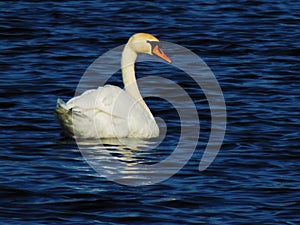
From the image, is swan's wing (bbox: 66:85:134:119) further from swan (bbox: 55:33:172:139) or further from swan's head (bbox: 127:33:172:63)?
swan's head (bbox: 127:33:172:63)

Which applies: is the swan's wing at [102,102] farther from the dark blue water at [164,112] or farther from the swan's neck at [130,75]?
the swan's neck at [130,75]

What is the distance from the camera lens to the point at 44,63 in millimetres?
15156

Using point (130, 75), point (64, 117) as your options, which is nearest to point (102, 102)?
point (64, 117)

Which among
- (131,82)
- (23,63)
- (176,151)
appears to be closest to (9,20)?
(23,63)

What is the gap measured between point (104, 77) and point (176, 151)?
375cm

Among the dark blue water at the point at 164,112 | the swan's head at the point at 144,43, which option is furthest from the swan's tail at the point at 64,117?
the swan's head at the point at 144,43

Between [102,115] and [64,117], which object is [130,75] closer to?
[102,115]

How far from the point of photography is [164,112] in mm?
12617

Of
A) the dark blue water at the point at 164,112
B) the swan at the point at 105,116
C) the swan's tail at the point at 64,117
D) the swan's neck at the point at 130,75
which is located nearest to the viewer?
the dark blue water at the point at 164,112

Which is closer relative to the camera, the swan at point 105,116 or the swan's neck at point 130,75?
the swan at point 105,116

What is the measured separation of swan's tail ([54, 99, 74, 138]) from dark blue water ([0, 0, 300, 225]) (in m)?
0.16

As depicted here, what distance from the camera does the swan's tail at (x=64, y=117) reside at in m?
10.6

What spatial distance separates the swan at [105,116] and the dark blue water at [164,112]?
→ 0.89ft

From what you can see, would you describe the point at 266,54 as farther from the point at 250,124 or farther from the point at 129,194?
the point at 129,194
